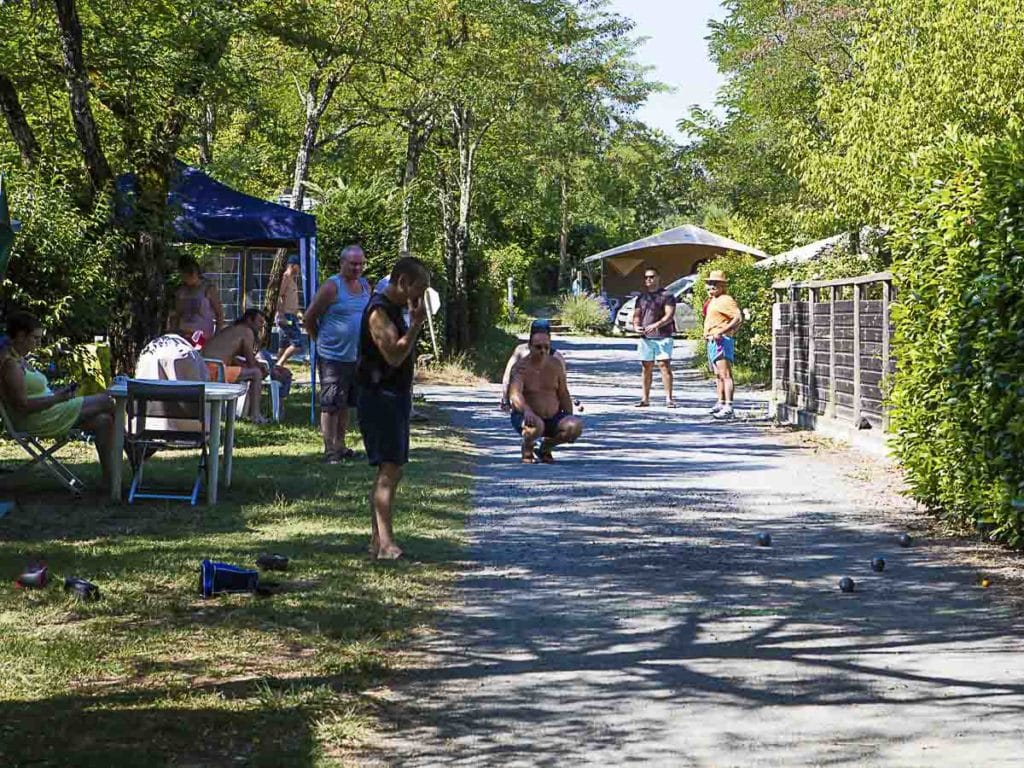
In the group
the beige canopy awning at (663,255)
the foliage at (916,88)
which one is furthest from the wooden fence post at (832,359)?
the beige canopy awning at (663,255)

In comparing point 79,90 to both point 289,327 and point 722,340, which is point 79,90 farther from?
point 289,327

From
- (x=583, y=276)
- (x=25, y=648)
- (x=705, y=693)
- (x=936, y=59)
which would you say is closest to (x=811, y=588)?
(x=705, y=693)

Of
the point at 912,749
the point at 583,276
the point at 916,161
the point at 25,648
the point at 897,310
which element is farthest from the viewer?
the point at 583,276

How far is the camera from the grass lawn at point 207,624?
5.07 metres

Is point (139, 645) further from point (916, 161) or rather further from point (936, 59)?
point (936, 59)

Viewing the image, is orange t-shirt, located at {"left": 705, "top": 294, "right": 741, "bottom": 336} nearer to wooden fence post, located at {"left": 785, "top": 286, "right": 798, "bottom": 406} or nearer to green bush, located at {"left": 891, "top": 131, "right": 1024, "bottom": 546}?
wooden fence post, located at {"left": 785, "top": 286, "right": 798, "bottom": 406}

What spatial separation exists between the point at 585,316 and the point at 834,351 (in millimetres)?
35424

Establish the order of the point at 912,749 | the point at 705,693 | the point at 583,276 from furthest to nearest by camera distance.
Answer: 1. the point at 583,276
2. the point at 705,693
3. the point at 912,749

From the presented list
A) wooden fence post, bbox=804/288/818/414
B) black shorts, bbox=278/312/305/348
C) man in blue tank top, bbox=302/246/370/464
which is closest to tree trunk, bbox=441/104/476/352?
black shorts, bbox=278/312/305/348

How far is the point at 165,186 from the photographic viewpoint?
53.4 feet

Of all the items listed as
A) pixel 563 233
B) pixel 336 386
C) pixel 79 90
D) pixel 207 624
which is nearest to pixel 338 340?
pixel 336 386

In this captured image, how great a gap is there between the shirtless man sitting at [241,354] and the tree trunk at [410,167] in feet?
39.8

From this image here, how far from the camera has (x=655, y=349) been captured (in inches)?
800

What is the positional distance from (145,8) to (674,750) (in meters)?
13.8
